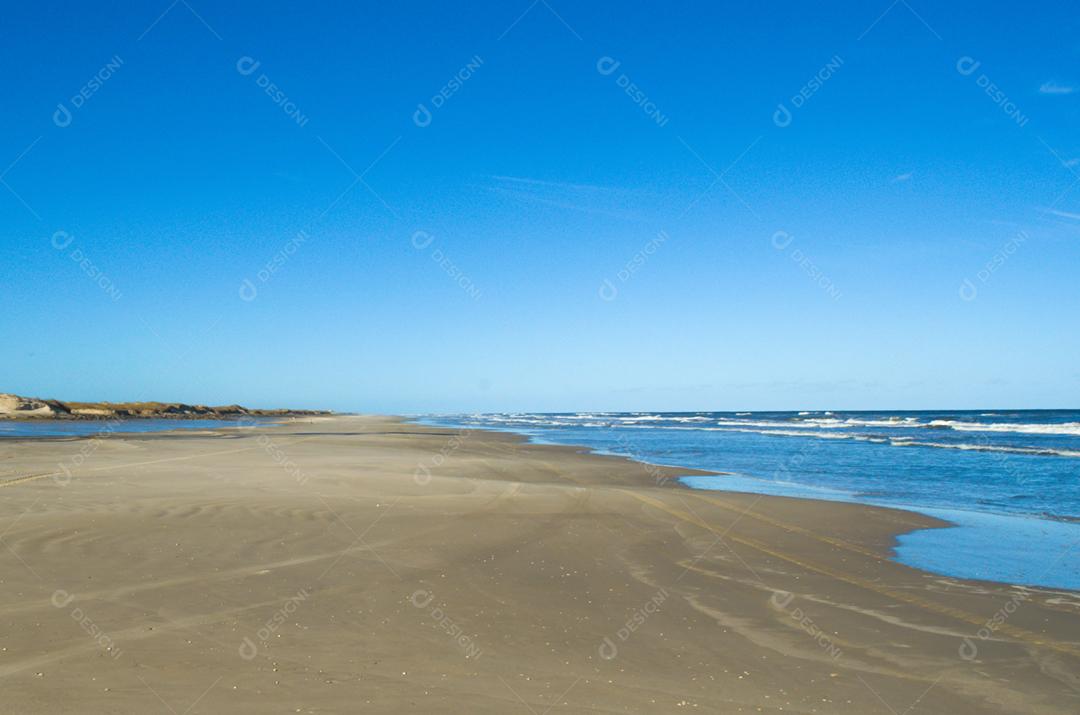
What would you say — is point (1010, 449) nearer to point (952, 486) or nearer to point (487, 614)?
point (952, 486)

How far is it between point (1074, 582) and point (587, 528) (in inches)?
308

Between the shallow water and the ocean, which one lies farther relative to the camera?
the shallow water

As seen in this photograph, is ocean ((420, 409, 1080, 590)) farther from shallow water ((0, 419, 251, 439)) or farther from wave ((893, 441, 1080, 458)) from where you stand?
shallow water ((0, 419, 251, 439))

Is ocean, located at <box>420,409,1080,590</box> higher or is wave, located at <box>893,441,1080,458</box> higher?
wave, located at <box>893,441,1080,458</box>

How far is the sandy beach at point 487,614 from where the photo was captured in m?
5.91

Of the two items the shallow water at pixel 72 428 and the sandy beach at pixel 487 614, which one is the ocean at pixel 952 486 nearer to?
the sandy beach at pixel 487 614

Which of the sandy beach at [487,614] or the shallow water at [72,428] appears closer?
the sandy beach at [487,614]

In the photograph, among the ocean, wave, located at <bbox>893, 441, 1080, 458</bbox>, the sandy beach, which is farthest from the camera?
wave, located at <bbox>893, 441, 1080, 458</bbox>

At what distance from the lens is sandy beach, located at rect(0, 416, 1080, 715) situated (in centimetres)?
591

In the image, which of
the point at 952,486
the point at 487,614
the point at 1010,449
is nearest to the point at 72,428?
the point at 487,614

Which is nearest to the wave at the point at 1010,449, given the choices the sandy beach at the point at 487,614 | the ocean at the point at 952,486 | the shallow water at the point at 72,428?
Answer: the ocean at the point at 952,486

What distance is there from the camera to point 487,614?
26.5 ft

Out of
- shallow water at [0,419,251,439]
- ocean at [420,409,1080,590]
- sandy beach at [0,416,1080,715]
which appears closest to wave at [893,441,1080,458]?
ocean at [420,409,1080,590]

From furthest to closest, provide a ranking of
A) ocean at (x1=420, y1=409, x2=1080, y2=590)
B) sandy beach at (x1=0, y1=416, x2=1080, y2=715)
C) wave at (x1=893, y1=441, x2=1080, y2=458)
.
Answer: wave at (x1=893, y1=441, x2=1080, y2=458)
ocean at (x1=420, y1=409, x2=1080, y2=590)
sandy beach at (x1=0, y1=416, x2=1080, y2=715)
